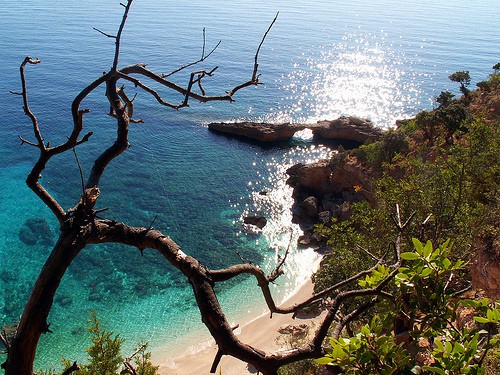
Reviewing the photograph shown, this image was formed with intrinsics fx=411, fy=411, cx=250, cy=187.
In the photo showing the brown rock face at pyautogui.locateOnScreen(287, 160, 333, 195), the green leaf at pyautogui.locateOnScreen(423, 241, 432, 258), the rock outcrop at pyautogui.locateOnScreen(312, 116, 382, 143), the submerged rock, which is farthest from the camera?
the rock outcrop at pyautogui.locateOnScreen(312, 116, 382, 143)

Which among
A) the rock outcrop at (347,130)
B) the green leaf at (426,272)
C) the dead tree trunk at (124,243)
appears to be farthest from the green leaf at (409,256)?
the rock outcrop at (347,130)

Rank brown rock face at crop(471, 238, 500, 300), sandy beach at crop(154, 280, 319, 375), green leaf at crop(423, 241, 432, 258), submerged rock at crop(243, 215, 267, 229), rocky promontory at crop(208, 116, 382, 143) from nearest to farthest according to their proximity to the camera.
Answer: green leaf at crop(423, 241, 432, 258) < brown rock face at crop(471, 238, 500, 300) < sandy beach at crop(154, 280, 319, 375) < submerged rock at crop(243, 215, 267, 229) < rocky promontory at crop(208, 116, 382, 143)

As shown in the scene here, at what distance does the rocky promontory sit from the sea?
4.43 feet

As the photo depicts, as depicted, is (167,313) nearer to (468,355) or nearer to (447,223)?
(447,223)

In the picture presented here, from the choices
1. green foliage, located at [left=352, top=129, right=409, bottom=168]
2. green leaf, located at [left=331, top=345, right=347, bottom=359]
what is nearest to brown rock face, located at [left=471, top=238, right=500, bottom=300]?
A: green leaf, located at [left=331, top=345, right=347, bottom=359]

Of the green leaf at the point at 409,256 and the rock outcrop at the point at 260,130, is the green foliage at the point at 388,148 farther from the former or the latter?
the green leaf at the point at 409,256

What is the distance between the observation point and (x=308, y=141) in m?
46.9

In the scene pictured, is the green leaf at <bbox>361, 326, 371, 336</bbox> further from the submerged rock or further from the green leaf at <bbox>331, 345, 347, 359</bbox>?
the submerged rock

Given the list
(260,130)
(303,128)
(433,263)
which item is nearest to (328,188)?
(260,130)

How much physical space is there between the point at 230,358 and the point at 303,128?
33.3 meters

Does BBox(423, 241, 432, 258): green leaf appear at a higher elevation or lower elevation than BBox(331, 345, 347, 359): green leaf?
higher

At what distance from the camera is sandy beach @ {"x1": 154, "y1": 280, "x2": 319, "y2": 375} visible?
19.0m

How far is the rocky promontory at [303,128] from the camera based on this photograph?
45.9 meters

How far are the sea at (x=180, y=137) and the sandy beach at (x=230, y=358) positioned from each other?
0.54 m
